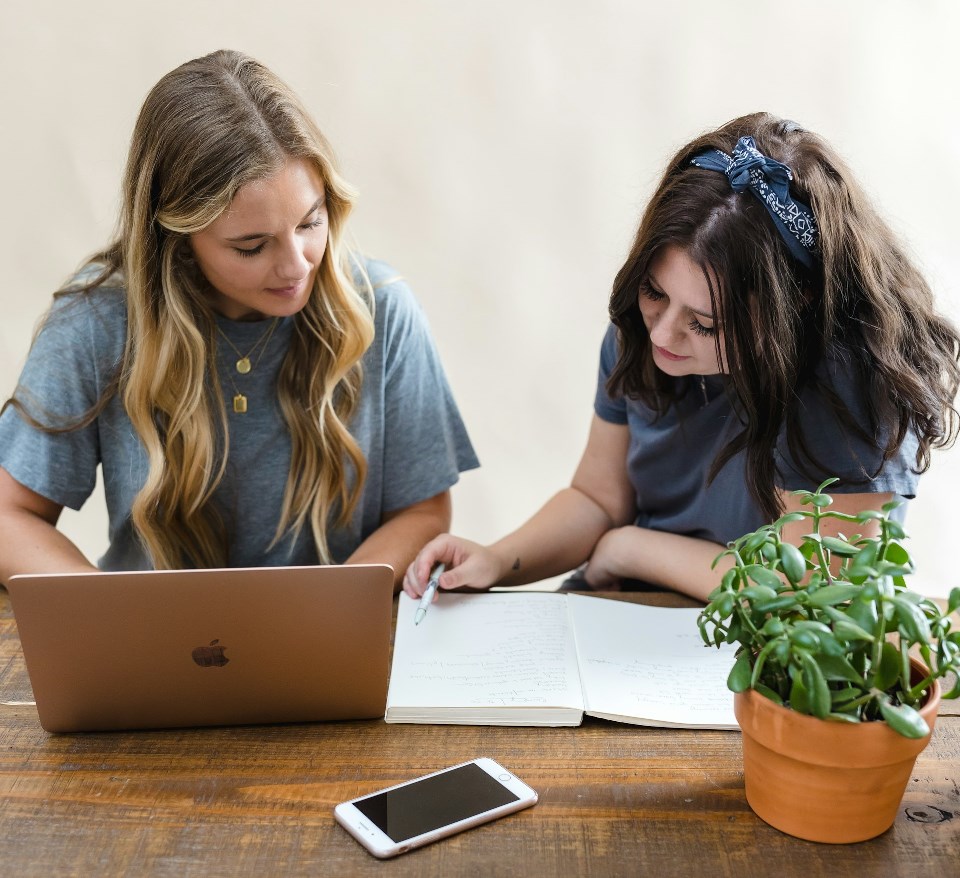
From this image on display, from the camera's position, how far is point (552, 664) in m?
1.24

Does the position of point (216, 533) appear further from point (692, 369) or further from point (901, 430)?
point (901, 430)

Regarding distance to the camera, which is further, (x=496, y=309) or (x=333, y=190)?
(x=496, y=309)

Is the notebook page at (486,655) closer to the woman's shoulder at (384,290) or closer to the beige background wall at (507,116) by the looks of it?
the woman's shoulder at (384,290)

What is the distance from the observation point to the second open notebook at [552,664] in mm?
1140

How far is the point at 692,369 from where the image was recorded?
1.41 metres

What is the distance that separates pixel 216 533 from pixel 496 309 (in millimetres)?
1094

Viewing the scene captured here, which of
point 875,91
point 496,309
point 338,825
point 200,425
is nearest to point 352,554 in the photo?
point 200,425

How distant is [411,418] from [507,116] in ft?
3.27

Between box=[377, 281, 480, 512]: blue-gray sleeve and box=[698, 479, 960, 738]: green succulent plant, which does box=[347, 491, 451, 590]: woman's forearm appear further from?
box=[698, 479, 960, 738]: green succulent plant

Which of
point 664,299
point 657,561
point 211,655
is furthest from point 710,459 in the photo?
point 211,655

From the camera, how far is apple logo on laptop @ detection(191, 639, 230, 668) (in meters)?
1.06

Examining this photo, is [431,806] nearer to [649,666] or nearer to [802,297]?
[649,666]

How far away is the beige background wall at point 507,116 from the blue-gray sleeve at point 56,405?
979 millimetres

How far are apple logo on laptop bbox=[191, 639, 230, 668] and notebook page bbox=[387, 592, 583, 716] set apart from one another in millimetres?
193
